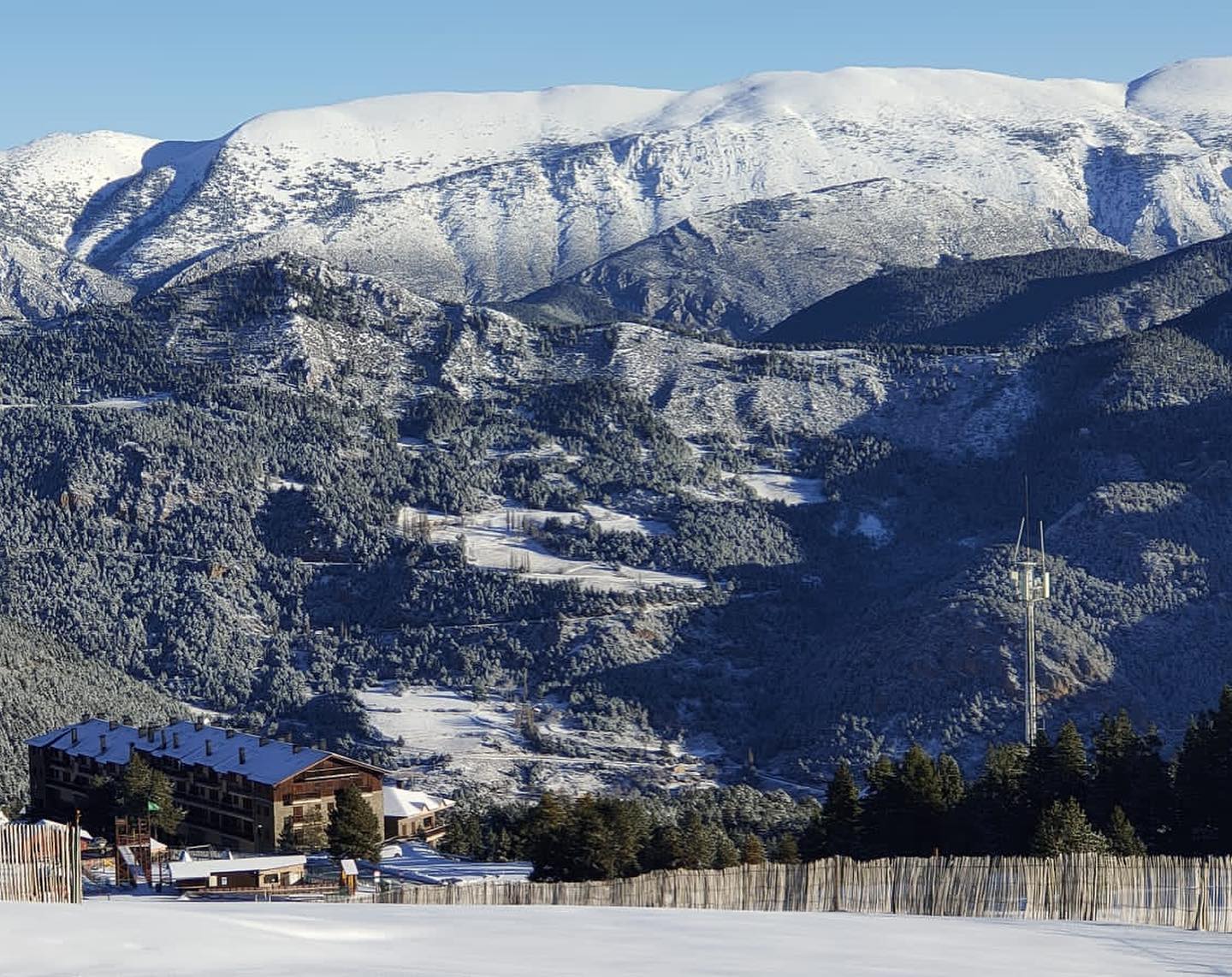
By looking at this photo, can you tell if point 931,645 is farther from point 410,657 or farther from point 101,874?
point 101,874

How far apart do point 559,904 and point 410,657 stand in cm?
13140

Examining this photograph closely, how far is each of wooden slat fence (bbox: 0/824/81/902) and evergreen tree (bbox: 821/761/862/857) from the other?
4853cm

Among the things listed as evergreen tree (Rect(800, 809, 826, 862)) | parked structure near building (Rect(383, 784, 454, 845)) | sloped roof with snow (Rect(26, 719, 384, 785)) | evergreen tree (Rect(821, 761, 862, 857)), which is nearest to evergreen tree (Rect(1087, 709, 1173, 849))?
evergreen tree (Rect(821, 761, 862, 857))

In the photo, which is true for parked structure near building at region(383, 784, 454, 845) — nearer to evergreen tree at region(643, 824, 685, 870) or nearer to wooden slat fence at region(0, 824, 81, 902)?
evergreen tree at region(643, 824, 685, 870)

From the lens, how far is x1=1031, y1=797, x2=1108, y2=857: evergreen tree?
6631 centimetres

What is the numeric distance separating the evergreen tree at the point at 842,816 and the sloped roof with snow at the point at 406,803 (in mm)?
30022

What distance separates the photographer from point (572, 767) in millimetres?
144500

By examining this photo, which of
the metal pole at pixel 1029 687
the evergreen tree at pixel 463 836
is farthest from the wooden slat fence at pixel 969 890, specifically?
the metal pole at pixel 1029 687

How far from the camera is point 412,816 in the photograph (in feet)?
354

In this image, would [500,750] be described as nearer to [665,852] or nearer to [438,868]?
[438,868]

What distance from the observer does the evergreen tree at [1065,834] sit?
66.3 metres

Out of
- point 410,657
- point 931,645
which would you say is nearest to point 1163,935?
point 931,645

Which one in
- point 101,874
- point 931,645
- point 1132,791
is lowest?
point 101,874

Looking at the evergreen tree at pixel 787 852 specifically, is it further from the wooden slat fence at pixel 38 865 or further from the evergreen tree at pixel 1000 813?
the wooden slat fence at pixel 38 865
